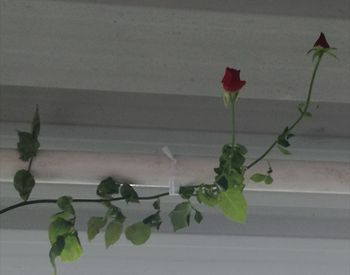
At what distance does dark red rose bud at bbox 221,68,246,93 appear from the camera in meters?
1.11

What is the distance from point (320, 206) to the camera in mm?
1559

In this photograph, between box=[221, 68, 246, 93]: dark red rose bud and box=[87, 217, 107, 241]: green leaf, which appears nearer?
box=[221, 68, 246, 93]: dark red rose bud

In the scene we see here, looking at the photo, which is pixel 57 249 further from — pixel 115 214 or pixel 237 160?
pixel 237 160

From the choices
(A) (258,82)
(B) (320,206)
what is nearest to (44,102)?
(A) (258,82)

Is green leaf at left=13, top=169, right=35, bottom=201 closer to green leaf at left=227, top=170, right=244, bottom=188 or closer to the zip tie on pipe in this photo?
the zip tie on pipe

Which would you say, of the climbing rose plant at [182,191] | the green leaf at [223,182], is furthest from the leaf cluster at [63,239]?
the green leaf at [223,182]

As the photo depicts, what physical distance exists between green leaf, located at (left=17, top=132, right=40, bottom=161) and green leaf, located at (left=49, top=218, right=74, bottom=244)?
0.55ft

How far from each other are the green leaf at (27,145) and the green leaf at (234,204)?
1.35 feet

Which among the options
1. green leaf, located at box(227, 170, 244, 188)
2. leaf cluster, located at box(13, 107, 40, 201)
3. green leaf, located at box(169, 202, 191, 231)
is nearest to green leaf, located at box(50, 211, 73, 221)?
leaf cluster, located at box(13, 107, 40, 201)

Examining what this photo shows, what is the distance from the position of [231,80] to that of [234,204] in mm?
253

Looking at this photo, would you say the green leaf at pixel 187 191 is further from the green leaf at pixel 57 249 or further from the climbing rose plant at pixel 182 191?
the green leaf at pixel 57 249

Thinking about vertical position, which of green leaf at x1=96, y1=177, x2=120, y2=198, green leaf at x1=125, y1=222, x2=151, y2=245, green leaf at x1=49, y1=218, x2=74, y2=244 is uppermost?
green leaf at x1=96, y1=177, x2=120, y2=198

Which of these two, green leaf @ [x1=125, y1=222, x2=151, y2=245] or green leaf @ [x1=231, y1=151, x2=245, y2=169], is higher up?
green leaf @ [x1=231, y1=151, x2=245, y2=169]

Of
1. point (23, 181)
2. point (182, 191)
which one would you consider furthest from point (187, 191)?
point (23, 181)
